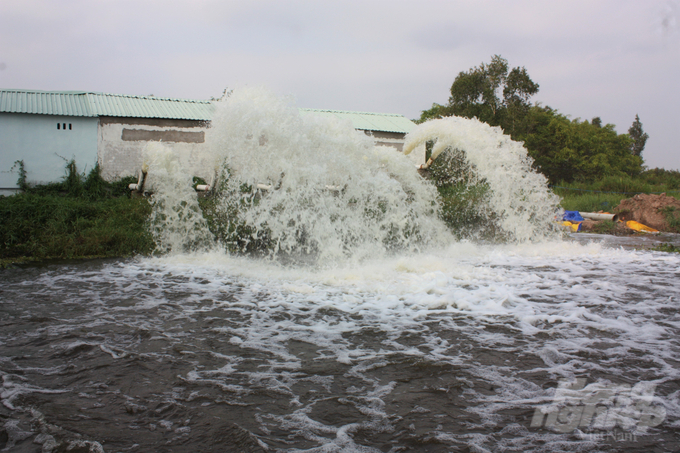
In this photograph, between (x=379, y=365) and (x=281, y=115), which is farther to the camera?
(x=281, y=115)

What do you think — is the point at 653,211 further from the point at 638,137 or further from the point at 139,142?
the point at 638,137

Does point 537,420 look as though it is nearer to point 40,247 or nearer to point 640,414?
point 640,414

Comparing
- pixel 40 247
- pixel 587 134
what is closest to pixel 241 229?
pixel 40 247

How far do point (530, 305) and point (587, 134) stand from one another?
3976 centimetres

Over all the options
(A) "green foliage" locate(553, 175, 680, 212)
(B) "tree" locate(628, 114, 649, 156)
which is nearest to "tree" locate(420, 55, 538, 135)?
(A) "green foliage" locate(553, 175, 680, 212)

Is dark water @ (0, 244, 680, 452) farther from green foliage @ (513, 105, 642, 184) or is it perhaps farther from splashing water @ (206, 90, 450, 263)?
green foliage @ (513, 105, 642, 184)

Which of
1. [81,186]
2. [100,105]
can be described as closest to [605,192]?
[100,105]

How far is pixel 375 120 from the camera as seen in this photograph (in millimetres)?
21188

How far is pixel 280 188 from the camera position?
26.0 ft

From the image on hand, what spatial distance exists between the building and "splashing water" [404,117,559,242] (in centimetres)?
436

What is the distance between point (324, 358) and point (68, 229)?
7.68 metres

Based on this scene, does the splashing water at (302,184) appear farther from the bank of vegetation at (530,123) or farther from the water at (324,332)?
the bank of vegetation at (530,123)

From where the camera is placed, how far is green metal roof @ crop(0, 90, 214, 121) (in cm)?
1560

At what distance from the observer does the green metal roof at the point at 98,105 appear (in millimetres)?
15602
